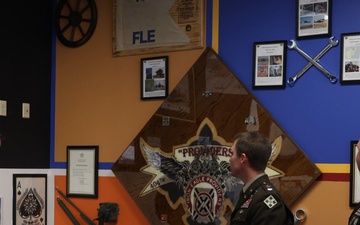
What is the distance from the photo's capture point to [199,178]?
412cm

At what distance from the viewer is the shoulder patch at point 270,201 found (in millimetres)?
2618

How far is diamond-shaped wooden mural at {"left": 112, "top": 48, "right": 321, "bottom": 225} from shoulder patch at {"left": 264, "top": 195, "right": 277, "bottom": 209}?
1.11 meters

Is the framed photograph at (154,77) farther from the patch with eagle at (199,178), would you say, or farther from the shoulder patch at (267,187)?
the shoulder patch at (267,187)

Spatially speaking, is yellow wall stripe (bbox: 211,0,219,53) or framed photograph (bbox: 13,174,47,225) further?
framed photograph (bbox: 13,174,47,225)

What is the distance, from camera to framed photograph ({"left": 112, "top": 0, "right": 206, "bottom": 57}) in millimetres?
4262

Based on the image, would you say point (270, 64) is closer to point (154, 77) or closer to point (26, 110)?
point (154, 77)

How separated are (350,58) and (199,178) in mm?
1447

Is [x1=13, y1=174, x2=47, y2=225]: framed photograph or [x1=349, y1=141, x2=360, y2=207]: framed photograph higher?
[x1=349, y1=141, x2=360, y2=207]: framed photograph

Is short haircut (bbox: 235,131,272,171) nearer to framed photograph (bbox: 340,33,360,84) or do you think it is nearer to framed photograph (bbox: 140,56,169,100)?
framed photograph (bbox: 340,33,360,84)

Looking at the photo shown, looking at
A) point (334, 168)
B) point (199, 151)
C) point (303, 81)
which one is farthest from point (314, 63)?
point (199, 151)

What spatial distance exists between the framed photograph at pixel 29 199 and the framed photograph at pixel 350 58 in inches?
112

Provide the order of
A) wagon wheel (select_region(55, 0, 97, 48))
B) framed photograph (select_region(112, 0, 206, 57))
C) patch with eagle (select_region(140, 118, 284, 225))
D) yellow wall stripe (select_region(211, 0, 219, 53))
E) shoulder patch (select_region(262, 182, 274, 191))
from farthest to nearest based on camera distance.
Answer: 1. wagon wheel (select_region(55, 0, 97, 48))
2. framed photograph (select_region(112, 0, 206, 57))
3. yellow wall stripe (select_region(211, 0, 219, 53))
4. patch with eagle (select_region(140, 118, 284, 225))
5. shoulder patch (select_region(262, 182, 274, 191))

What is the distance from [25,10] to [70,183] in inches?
64.4

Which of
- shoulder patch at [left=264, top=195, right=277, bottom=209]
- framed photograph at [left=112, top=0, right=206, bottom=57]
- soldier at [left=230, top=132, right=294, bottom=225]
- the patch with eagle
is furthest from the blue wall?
shoulder patch at [left=264, top=195, right=277, bottom=209]
